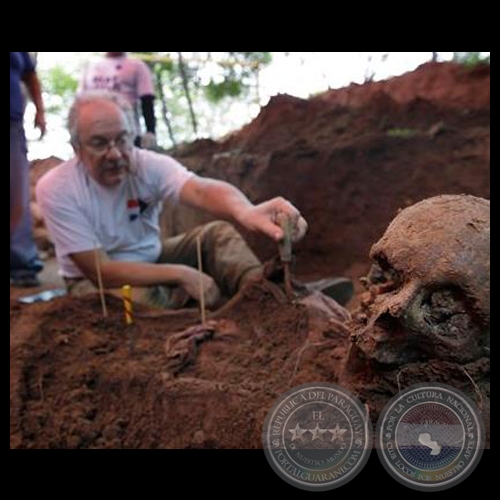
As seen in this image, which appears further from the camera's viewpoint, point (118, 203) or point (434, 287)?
point (118, 203)

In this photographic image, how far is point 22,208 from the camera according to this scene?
6.18 ft

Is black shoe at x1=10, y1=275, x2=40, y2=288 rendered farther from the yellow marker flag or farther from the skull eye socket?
the skull eye socket

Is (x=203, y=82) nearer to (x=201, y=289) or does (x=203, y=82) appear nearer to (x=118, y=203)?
(x=118, y=203)

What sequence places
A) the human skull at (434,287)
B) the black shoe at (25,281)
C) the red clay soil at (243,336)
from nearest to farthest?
the human skull at (434,287) → the red clay soil at (243,336) → the black shoe at (25,281)

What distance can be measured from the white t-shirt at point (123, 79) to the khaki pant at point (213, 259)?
355 millimetres

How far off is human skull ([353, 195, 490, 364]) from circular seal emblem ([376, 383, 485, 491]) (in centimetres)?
8

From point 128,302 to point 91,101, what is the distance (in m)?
0.61

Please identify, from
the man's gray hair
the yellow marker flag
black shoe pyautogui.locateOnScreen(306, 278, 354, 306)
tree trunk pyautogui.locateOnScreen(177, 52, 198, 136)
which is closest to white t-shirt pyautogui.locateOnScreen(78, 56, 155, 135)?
the man's gray hair

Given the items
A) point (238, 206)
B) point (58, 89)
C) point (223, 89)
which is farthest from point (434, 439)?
point (58, 89)

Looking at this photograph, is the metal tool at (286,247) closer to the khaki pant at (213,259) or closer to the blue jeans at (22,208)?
the khaki pant at (213,259)

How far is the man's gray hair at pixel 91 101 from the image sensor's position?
154 cm

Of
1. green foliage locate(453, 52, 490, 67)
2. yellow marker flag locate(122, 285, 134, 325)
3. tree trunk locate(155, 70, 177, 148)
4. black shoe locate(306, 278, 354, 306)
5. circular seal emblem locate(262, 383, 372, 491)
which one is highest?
green foliage locate(453, 52, 490, 67)

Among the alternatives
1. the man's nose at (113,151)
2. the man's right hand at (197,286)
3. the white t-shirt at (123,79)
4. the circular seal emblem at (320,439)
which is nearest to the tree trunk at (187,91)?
the white t-shirt at (123,79)

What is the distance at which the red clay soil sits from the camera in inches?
49.7
